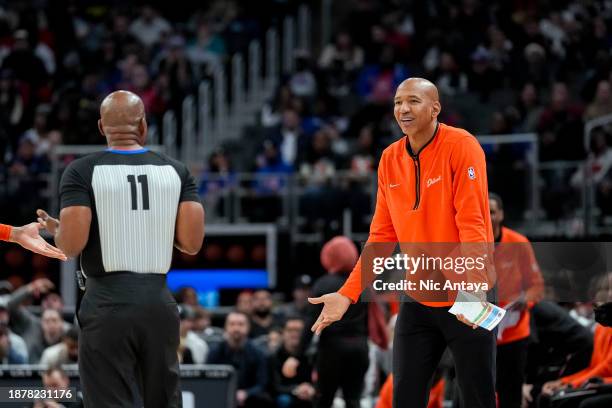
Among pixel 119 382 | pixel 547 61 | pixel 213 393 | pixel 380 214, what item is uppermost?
pixel 547 61

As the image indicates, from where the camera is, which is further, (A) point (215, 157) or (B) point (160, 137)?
(B) point (160, 137)

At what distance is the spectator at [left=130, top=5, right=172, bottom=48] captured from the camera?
22.4m

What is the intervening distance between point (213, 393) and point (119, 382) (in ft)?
11.7

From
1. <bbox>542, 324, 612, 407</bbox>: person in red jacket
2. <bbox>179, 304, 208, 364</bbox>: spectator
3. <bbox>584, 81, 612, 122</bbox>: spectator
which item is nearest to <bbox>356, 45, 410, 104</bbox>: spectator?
<bbox>584, 81, 612, 122</bbox>: spectator

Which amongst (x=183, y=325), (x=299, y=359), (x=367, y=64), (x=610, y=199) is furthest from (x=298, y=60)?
(x=299, y=359)

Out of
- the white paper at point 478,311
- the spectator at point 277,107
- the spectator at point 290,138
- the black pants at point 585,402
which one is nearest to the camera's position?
the white paper at point 478,311

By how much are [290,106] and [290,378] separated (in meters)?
7.61

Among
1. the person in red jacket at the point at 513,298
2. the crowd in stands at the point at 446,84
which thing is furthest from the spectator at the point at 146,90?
the person in red jacket at the point at 513,298

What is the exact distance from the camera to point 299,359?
34.5ft

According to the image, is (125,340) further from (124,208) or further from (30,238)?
(30,238)

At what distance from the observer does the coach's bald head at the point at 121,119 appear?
6070 millimetres

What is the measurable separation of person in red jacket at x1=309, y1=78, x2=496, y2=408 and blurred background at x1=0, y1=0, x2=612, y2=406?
6593mm

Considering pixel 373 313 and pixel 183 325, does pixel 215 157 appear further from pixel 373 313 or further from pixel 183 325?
pixel 373 313

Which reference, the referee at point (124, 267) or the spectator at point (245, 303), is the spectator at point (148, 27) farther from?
the referee at point (124, 267)
